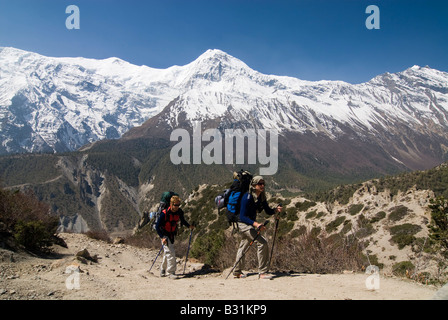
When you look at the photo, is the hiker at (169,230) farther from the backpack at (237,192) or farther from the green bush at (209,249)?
the green bush at (209,249)

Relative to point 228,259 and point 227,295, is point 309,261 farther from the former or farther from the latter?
point 227,295

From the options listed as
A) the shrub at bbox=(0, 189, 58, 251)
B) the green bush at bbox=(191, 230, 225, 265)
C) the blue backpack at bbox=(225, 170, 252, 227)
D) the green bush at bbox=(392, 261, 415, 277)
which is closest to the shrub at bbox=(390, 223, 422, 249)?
the green bush at bbox=(392, 261, 415, 277)

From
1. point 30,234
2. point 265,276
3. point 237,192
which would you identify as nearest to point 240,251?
point 265,276

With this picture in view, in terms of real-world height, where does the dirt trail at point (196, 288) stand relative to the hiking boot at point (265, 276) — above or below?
above

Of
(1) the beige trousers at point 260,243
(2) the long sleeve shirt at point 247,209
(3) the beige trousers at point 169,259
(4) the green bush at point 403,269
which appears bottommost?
(4) the green bush at point 403,269

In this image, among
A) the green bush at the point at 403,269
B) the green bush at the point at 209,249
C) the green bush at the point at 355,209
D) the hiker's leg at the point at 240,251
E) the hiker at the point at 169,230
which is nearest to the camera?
the hiker's leg at the point at 240,251

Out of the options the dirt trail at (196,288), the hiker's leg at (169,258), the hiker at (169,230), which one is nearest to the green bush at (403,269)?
the dirt trail at (196,288)

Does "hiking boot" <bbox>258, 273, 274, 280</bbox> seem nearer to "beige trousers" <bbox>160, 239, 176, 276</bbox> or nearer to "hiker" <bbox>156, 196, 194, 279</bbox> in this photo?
"hiker" <bbox>156, 196, 194, 279</bbox>

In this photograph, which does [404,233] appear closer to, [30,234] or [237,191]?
[237,191]

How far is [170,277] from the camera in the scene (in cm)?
901

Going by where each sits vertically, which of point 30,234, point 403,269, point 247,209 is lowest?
point 403,269

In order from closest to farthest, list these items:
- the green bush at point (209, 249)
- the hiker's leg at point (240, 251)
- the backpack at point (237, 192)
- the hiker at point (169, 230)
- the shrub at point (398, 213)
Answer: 1. the backpack at point (237, 192)
2. the hiker's leg at point (240, 251)
3. the hiker at point (169, 230)
4. the green bush at point (209, 249)
5. the shrub at point (398, 213)
